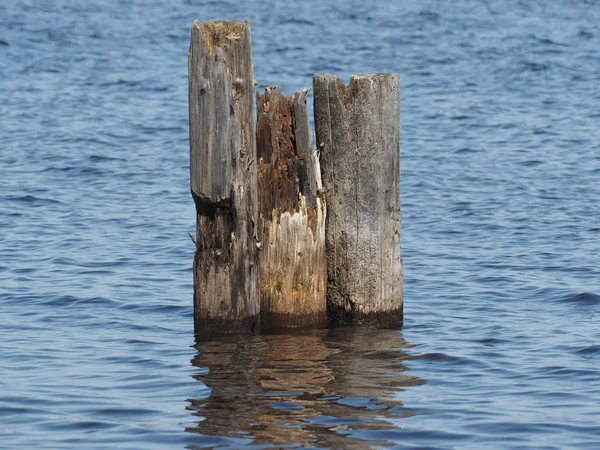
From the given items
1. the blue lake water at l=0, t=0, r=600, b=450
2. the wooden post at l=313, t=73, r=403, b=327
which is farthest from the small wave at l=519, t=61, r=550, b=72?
the wooden post at l=313, t=73, r=403, b=327

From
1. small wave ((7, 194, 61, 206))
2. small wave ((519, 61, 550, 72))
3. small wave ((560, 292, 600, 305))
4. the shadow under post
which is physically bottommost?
the shadow under post

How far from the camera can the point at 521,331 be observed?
30.9 ft

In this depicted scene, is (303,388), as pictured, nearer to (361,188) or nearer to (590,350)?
(361,188)

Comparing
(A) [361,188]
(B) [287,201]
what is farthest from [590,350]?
(B) [287,201]

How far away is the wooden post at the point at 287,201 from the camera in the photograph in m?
8.55

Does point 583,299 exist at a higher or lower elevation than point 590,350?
higher

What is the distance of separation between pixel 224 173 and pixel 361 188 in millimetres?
1164

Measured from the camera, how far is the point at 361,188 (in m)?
8.59

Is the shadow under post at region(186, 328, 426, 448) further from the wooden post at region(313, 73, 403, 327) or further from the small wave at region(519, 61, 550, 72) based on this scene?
the small wave at region(519, 61, 550, 72)

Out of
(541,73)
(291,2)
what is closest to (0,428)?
(541,73)

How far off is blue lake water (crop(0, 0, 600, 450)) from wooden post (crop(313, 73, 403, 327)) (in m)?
0.40

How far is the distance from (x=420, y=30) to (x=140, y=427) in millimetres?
29123

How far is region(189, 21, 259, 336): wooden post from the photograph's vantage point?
8055mm

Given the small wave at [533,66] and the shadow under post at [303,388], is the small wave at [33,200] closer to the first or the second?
the shadow under post at [303,388]
